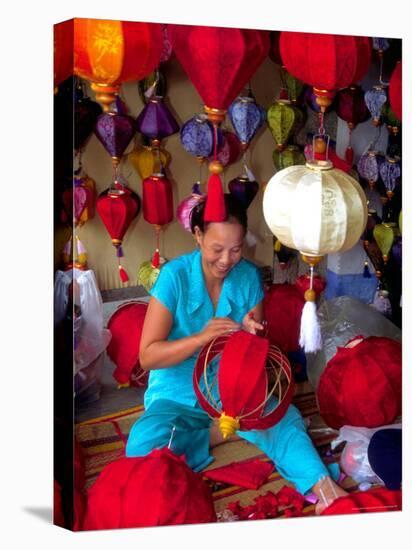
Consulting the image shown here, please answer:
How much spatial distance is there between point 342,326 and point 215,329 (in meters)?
0.50

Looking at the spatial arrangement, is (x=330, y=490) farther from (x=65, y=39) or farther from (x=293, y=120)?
(x=65, y=39)

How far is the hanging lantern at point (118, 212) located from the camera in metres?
3.57

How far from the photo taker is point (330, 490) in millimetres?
3797

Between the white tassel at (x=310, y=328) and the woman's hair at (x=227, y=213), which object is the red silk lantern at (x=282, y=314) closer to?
the white tassel at (x=310, y=328)

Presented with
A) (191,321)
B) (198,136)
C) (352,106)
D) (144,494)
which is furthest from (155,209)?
(144,494)

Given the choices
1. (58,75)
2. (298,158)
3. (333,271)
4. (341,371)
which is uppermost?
(58,75)

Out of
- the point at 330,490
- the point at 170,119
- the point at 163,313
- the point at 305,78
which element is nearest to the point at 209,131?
the point at 170,119

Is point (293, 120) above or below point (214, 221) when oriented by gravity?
above

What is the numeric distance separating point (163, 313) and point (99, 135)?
1.96ft

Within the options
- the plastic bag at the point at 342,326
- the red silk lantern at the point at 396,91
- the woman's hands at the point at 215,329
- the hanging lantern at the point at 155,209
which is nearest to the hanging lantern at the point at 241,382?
the woman's hands at the point at 215,329

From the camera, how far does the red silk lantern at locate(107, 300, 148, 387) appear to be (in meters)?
3.68

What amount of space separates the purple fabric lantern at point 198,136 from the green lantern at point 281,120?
0.19 m

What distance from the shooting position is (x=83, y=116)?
3459mm

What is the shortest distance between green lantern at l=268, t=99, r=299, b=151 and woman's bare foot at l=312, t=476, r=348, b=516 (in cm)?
110
